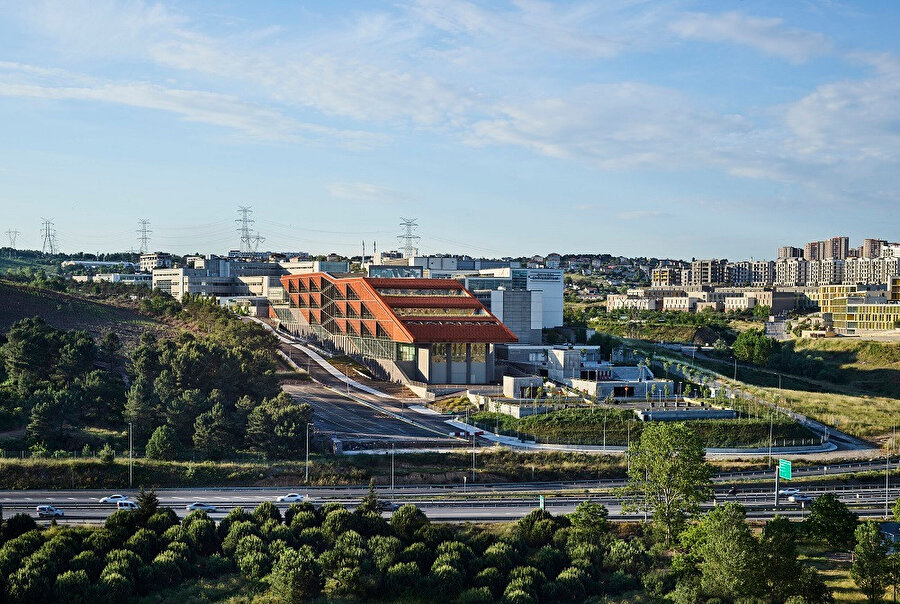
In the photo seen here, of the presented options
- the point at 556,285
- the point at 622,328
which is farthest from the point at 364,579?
the point at 622,328

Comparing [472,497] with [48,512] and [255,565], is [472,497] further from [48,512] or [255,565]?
[48,512]

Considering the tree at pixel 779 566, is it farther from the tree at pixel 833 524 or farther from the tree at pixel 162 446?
the tree at pixel 162 446

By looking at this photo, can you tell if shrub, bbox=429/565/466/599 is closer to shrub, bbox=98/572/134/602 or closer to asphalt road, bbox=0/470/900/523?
asphalt road, bbox=0/470/900/523

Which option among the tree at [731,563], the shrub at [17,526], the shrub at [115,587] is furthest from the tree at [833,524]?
the shrub at [17,526]

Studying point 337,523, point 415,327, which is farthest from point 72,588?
point 415,327

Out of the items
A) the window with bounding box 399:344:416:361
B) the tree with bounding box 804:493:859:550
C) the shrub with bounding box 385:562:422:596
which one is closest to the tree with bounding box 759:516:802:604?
the tree with bounding box 804:493:859:550

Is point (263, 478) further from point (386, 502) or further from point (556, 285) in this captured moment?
point (556, 285)
